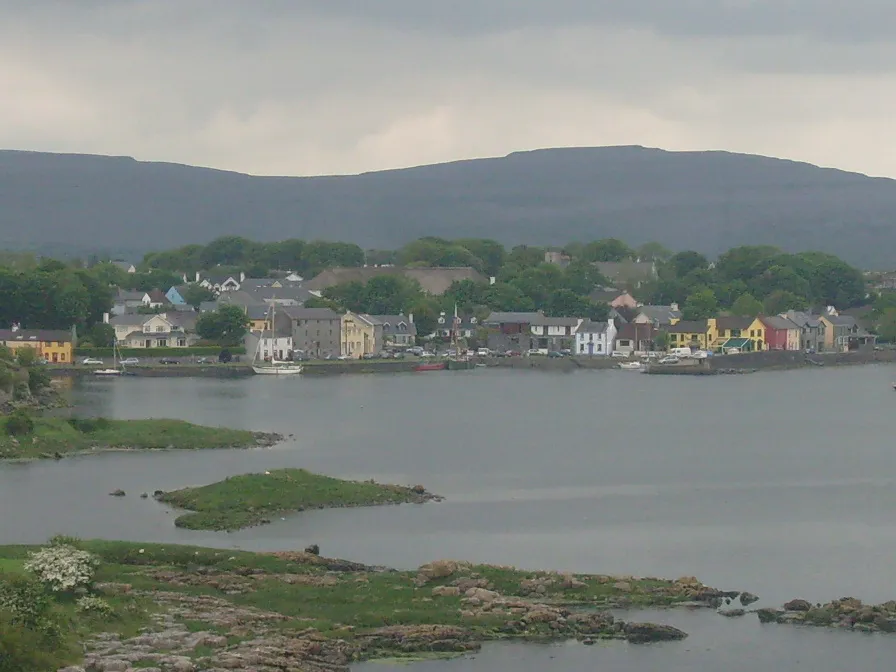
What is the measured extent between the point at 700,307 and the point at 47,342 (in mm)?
35261

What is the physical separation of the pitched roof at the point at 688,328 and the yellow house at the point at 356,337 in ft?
50.5

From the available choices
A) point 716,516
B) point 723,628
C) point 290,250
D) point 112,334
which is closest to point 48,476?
point 716,516

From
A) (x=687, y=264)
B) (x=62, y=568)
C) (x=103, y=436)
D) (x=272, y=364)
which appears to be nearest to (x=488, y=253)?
(x=687, y=264)

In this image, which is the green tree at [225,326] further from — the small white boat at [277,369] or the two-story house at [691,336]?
the two-story house at [691,336]

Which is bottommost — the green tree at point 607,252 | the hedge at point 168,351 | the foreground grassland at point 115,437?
the foreground grassland at point 115,437

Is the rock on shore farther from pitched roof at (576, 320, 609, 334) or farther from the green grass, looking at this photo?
pitched roof at (576, 320, 609, 334)

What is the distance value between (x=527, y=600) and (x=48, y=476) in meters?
13.7

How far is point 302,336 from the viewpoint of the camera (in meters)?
73.5

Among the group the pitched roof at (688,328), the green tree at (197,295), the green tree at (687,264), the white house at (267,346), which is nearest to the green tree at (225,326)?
the white house at (267,346)

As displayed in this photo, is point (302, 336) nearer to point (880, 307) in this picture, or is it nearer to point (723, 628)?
point (880, 307)

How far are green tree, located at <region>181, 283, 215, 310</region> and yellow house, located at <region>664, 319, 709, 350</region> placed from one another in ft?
81.5

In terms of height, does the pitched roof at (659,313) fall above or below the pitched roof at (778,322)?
above

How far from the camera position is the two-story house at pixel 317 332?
73312 mm

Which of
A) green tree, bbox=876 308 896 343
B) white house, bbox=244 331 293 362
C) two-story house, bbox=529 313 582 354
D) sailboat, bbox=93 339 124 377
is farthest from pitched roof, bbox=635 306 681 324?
sailboat, bbox=93 339 124 377
